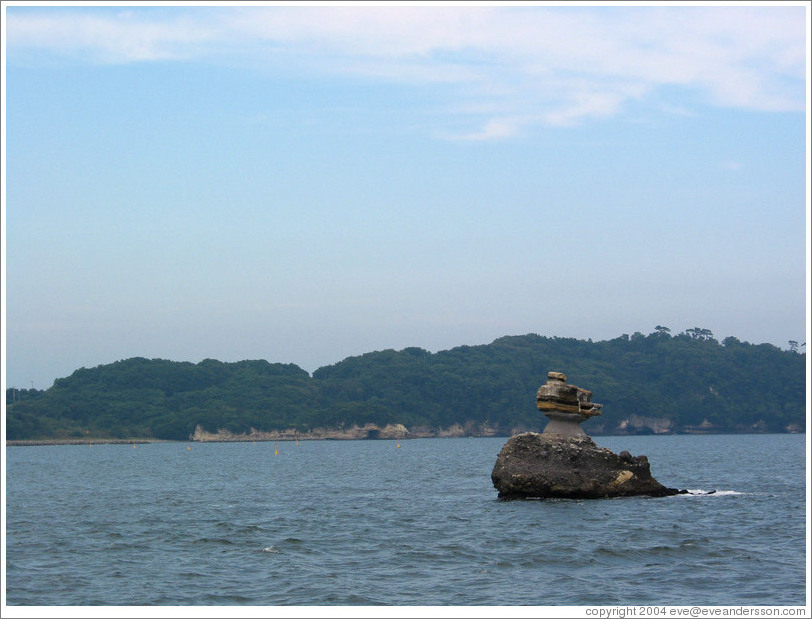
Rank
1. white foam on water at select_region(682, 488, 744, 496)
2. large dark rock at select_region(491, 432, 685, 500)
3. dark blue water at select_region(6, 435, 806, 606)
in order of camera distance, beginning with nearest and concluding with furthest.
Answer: dark blue water at select_region(6, 435, 806, 606), large dark rock at select_region(491, 432, 685, 500), white foam on water at select_region(682, 488, 744, 496)

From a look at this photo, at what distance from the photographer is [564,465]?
174ft

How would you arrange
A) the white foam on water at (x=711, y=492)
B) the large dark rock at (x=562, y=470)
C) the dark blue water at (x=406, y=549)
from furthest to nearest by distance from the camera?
the white foam on water at (x=711, y=492), the large dark rock at (x=562, y=470), the dark blue water at (x=406, y=549)

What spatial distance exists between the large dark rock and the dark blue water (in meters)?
1.00

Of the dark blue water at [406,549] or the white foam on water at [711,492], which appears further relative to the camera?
the white foam on water at [711,492]

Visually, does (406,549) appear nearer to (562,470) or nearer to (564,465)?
(562,470)

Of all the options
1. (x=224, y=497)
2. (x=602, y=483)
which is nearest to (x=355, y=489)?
A: (x=224, y=497)

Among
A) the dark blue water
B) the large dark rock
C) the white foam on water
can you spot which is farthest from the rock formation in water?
the white foam on water

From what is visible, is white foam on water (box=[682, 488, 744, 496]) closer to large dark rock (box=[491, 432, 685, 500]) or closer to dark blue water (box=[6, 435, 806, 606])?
dark blue water (box=[6, 435, 806, 606])

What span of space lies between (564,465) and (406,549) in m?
16.5

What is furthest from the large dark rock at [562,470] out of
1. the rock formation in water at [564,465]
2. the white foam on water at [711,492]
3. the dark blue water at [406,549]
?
the white foam on water at [711,492]

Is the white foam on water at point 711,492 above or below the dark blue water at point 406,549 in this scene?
above

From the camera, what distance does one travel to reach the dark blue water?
100 ft

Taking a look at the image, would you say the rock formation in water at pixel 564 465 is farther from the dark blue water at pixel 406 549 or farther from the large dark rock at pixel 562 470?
the dark blue water at pixel 406 549

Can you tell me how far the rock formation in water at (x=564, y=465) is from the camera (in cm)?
5316
